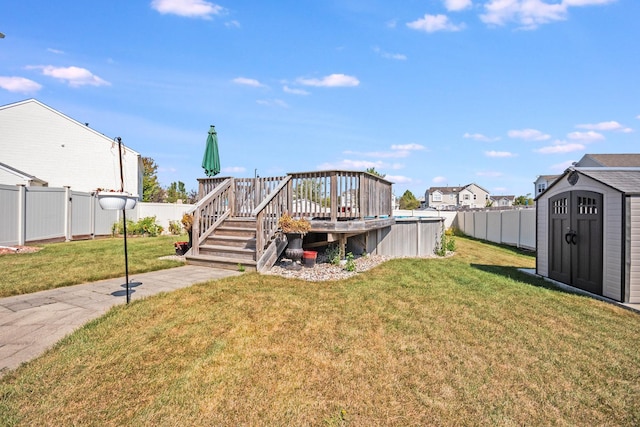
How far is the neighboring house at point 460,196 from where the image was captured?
56.9 metres

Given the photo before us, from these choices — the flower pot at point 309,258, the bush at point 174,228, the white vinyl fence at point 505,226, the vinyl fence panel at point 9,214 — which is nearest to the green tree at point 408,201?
the white vinyl fence at point 505,226

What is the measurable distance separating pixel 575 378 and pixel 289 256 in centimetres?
489

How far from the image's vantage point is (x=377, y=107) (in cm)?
1396

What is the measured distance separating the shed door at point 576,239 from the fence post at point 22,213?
15.6 meters

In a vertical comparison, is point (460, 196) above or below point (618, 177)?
above

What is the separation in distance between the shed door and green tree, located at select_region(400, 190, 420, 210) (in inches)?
1669

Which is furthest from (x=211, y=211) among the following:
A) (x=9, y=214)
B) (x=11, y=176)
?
(x=11, y=176)

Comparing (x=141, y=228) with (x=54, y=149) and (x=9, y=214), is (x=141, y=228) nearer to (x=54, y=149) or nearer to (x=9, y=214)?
(x=9, y=214)

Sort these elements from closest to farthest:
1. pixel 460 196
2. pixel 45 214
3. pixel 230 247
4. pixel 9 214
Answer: pixel 230 247 → pixel 9 214 → pixel 45 214 → pixel 460 196

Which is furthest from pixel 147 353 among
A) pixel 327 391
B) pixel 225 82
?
pixel 225 82

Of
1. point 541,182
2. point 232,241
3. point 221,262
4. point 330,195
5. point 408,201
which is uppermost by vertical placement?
point 541,182

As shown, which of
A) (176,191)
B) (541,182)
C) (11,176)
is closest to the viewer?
(11,176)

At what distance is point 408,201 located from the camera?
161ft

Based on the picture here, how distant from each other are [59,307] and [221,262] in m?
3.00
